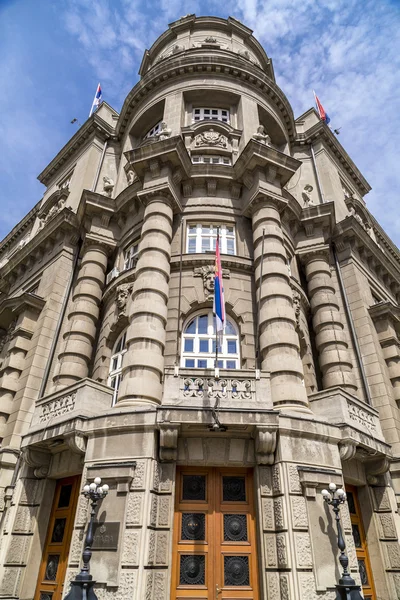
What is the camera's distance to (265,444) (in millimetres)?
12289

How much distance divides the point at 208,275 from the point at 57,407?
27.0ft

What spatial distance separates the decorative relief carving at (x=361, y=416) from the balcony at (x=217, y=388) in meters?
3.81

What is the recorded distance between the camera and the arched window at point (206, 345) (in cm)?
1616

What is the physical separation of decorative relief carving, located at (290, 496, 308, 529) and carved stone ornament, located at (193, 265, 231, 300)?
8.57 metres

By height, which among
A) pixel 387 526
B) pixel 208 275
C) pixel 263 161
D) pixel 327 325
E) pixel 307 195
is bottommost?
pixel 387 526

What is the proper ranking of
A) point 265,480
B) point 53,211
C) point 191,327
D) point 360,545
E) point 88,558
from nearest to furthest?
point 88,558 → point 265,480 → point 360,545 → point 191,327 → point 53,211

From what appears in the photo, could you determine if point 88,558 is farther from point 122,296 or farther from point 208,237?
point 208,237

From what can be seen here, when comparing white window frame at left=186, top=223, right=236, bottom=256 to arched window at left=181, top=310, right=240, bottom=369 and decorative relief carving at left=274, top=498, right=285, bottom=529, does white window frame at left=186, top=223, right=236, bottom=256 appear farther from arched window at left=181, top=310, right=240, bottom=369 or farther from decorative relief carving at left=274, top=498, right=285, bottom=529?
decorative relief carving at left=274, top=498, right=285, bottom=529

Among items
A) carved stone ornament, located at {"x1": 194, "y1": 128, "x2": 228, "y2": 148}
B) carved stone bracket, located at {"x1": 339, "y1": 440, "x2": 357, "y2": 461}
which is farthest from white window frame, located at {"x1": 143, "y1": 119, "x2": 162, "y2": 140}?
carved stone bracket, located at {"x1": 339, "y1": 440, "x2": 357, "y2": 461}

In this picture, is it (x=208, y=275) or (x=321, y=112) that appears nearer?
(x=208, y=275)

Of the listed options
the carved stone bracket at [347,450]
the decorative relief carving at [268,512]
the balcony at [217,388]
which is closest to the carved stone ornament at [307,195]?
the balcony at [217,388]

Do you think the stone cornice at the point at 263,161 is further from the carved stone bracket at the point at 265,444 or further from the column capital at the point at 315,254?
the carved stone bracket at the point at 265,444

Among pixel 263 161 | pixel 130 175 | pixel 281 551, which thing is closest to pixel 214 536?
pixel 281 551

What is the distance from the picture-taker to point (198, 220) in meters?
19.9
